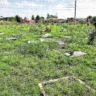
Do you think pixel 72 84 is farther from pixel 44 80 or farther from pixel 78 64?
pixel 78 64

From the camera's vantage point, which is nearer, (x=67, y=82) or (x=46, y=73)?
(x=67, y=82)

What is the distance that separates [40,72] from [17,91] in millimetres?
1173

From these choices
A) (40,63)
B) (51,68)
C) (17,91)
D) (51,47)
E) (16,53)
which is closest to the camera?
(17,91)

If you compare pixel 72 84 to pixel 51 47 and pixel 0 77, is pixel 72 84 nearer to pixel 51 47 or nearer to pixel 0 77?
pixel 0 77

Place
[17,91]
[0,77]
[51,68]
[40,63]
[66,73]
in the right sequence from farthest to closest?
[40,63], [51,68], [66,73], [0,77], [17,91]

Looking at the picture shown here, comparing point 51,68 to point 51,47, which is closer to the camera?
point 51,68

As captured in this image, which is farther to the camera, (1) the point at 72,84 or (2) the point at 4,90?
(1) the point at 72,84

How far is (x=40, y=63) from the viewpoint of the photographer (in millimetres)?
5879

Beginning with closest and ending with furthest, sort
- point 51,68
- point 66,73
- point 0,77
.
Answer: point 0,77, point 66,73, point 51,68

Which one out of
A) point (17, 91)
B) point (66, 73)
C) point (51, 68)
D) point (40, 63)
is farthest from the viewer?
point (40, 63)

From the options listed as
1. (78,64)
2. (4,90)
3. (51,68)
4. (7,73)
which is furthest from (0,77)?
(78,64)

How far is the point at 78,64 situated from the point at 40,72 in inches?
49.1

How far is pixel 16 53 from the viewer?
23.0 feet

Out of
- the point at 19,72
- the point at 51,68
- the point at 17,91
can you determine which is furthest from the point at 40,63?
the point at 17,91
